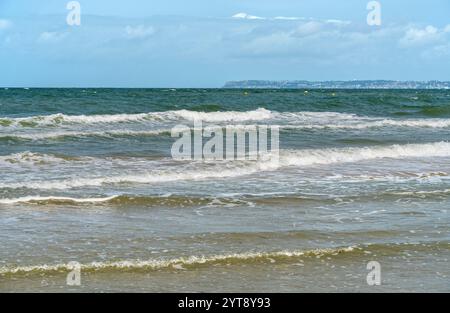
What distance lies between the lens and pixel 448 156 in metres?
17.2

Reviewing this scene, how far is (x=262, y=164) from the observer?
14.3 meters

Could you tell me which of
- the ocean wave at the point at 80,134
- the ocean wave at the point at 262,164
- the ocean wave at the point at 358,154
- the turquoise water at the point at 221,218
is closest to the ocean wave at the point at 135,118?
the ocean wave at the point at 80,134

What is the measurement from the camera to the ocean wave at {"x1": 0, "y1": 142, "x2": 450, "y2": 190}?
11617mm

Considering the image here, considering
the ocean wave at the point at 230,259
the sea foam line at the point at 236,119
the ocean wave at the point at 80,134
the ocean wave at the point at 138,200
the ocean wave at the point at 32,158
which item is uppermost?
the sea foam line at the point at 236,119

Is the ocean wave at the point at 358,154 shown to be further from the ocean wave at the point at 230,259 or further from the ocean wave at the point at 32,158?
the ocean wave at the point at 230,259

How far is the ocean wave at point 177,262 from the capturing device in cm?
656

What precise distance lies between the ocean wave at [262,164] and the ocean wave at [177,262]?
4.57 metres

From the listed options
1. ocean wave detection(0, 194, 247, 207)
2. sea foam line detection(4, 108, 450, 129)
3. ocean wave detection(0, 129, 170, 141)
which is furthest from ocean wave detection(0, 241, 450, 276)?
sea foam line detection(4, 108, 450, 129)

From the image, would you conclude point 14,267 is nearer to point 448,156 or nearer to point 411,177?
point 411,177

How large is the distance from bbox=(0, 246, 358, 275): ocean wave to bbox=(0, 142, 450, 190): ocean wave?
180 inches

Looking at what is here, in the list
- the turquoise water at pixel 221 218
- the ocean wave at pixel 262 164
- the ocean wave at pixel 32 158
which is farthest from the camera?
the ocean wave at pixel 32 158

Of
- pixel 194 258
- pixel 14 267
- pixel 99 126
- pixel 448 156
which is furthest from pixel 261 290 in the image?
pixel 99 126

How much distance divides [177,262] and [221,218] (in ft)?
→ 7.02

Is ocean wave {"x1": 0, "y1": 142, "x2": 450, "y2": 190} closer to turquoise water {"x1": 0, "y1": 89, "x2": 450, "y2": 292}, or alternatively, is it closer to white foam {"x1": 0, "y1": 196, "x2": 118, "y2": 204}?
turquoise water {"x1": 0, "y1": 89, "x2": 450, "y2": 292}
